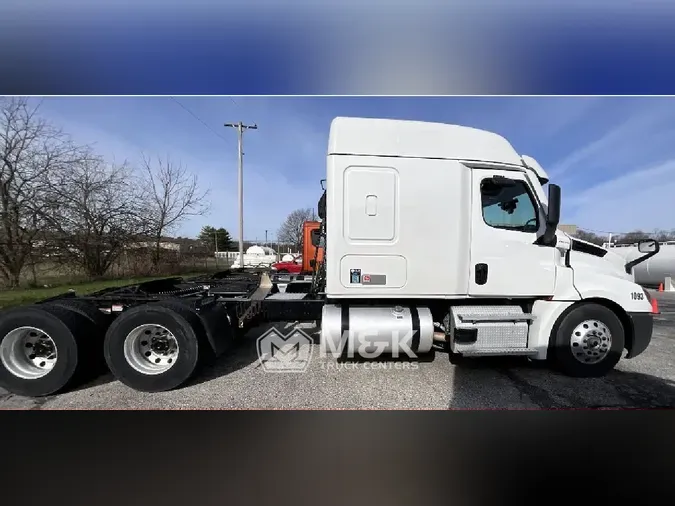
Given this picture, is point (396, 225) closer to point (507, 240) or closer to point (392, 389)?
point (507, 240)

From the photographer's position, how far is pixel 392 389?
10.0 feet

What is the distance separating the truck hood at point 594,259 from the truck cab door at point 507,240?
14.3 inches

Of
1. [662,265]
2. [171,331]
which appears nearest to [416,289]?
[171,331]

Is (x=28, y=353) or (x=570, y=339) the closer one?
(x=28, y=353)

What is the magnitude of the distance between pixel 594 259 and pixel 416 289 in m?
2.36

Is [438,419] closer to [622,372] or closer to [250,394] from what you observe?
[250,394]

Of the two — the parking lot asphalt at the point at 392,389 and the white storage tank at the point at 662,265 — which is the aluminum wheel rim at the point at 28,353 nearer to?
the parking lot asphalt at the point at 392,389

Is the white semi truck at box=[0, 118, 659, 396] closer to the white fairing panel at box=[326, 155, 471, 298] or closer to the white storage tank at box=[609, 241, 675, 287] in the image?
the white fairing panel at box=[326, 155, 471, 298]

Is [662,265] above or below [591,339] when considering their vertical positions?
above

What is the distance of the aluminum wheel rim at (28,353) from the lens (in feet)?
9.61

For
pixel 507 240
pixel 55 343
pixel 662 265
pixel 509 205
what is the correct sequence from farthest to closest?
pixel 662 265 < pixel 509 205 < pixel 507 240 < pixel 55 343

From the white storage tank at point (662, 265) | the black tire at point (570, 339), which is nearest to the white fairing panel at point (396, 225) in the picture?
the black tire at point (570, 339)

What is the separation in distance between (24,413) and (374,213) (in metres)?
4.14

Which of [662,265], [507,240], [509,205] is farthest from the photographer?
[662,265]
